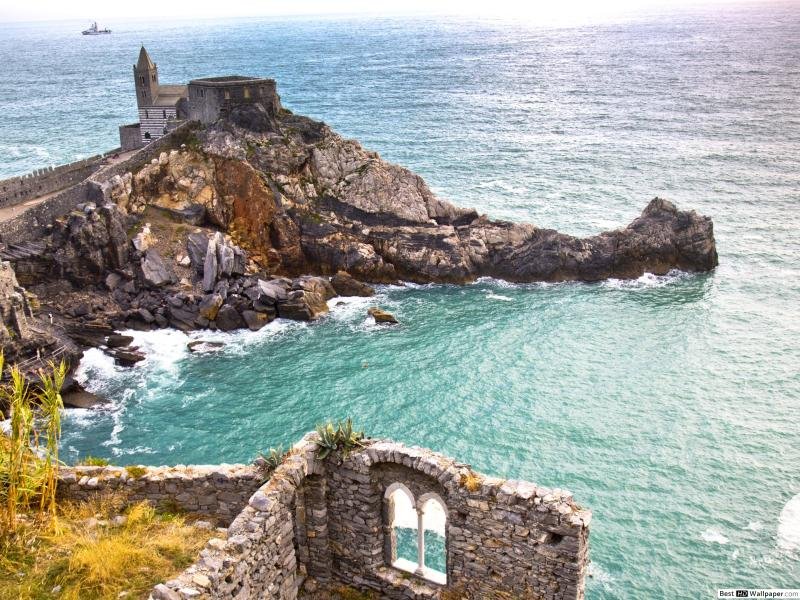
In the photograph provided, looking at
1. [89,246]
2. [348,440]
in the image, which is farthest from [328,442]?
[89,246]

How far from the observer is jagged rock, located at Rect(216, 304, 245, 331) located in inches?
2162

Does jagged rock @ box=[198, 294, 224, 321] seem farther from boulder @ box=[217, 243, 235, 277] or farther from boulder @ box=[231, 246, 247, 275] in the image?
boulder @ box=[231, 246, 247, 275]

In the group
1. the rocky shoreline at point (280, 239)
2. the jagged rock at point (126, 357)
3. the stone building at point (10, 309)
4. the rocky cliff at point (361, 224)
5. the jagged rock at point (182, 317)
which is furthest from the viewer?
the rocky cliff at point (361, 224)

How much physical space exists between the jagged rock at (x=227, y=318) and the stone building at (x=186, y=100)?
2152cm

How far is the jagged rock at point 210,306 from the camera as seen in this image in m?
55.2

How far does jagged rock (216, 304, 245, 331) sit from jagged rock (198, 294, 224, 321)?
0.58 meters

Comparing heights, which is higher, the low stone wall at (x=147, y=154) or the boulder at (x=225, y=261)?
the low stone wall at (x=147, y=154)

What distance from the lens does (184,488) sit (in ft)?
65.0

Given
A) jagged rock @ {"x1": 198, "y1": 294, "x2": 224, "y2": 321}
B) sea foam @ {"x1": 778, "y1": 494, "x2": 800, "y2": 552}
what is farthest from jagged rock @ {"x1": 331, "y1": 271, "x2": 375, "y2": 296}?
sea foam @ {"x1": 778, "y1": 494, "x2": 800, "y2": 552}

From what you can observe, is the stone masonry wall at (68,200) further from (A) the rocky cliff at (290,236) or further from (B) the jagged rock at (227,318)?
(B) the jagged rock at (227,318)

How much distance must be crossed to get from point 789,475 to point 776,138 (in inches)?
3166

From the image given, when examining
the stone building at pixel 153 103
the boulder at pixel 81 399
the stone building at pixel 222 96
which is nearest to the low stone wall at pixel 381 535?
the boulder at pixel 81 399

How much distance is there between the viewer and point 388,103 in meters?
144

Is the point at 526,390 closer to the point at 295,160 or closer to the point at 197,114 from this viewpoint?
the point at 295,160
